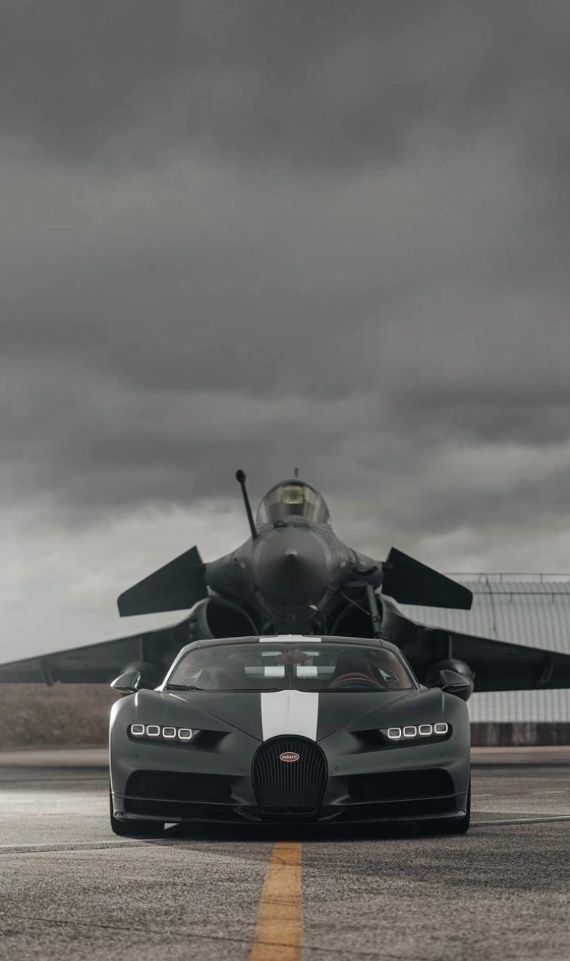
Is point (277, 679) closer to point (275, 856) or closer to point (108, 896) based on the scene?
point (275, 856)

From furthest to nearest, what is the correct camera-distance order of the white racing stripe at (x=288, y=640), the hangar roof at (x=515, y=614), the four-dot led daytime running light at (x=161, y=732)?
1. the hangar roof at (x=515, y=614)
2. the white racing stripe at (x=288, y=640)
3. the four-dot led daytime running light at (x=161, y=732)

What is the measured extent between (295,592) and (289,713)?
340 inches

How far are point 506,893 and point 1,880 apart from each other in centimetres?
218

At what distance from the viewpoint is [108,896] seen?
5.37 metres

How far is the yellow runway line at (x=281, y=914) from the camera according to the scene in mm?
4090

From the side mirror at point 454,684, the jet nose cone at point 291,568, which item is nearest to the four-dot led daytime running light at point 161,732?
the side mirror at point 454,684

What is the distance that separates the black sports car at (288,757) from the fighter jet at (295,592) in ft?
25.8

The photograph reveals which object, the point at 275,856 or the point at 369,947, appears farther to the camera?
the point at 275,856

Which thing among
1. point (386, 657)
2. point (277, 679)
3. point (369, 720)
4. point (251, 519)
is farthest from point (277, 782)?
point (251, 519)

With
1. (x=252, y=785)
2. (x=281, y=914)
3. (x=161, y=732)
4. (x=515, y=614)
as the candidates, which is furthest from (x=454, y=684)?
(x=515, y=614)

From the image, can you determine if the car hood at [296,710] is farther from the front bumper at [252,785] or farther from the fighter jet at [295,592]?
the fighter jet at [295,592]

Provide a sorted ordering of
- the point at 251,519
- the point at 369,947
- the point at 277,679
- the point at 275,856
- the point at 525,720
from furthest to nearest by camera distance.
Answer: the point at 525,720, the point at 251,519, the point at 277,679, the point at 275,856, the point at 369,947

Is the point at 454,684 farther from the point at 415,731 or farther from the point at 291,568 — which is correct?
the point at 291,568

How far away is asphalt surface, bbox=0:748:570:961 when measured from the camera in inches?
165
